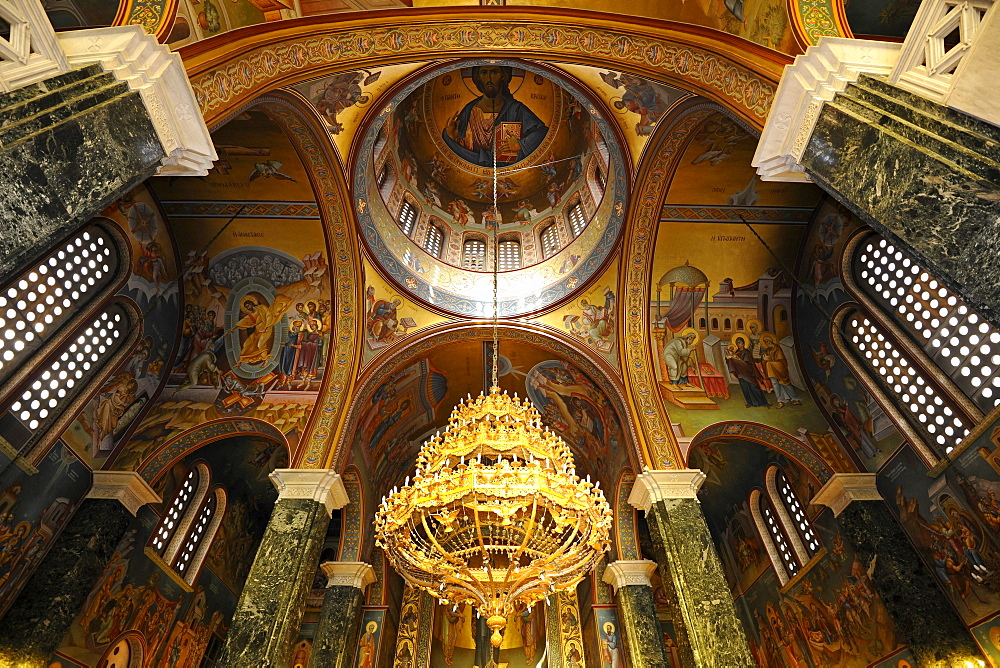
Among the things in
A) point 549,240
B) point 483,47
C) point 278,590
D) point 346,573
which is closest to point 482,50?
point 483,47

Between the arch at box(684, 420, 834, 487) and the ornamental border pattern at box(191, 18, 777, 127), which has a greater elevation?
the ornamental border pattern at box(191, 18, 777, 127)

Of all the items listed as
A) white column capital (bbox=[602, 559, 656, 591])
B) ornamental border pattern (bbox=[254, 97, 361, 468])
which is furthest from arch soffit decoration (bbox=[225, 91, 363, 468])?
white column capital (bbox=[602, 559, 656, 591])

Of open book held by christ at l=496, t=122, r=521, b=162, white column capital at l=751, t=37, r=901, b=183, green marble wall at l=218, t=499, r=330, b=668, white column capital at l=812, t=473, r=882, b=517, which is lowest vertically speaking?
green marble wall at l=218, t=499, r=330, b=668

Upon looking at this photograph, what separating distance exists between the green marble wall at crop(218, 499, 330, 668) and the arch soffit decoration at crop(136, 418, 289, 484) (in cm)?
175

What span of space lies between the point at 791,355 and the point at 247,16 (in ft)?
34.3

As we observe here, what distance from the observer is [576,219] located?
526 inches

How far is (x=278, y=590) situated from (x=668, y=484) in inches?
244

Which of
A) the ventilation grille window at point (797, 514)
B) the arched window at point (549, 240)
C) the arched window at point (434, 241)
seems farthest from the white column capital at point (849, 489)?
the arched window at point (434, 241)

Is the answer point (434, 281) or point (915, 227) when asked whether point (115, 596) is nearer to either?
point (434, 281)

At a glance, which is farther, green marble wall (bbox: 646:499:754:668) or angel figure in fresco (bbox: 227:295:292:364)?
angel figure in fresco (bbox: 227:295:292:364)

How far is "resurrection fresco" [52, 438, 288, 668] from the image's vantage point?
31.5 feet

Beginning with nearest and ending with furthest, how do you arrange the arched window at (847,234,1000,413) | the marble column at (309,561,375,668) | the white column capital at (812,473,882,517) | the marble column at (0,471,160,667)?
the arched window at (847,234,1000,413) < the marble column at (0,471,160,667) < the white column capital at (812,473,882,517) < the marble column at (309,561,375,668)

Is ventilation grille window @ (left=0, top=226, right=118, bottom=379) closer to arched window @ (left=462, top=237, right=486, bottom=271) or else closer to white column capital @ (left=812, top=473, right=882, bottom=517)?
arched window @ (left=462, top=237, right=486, bottom=271)

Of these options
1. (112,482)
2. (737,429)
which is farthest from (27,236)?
(737,429)
